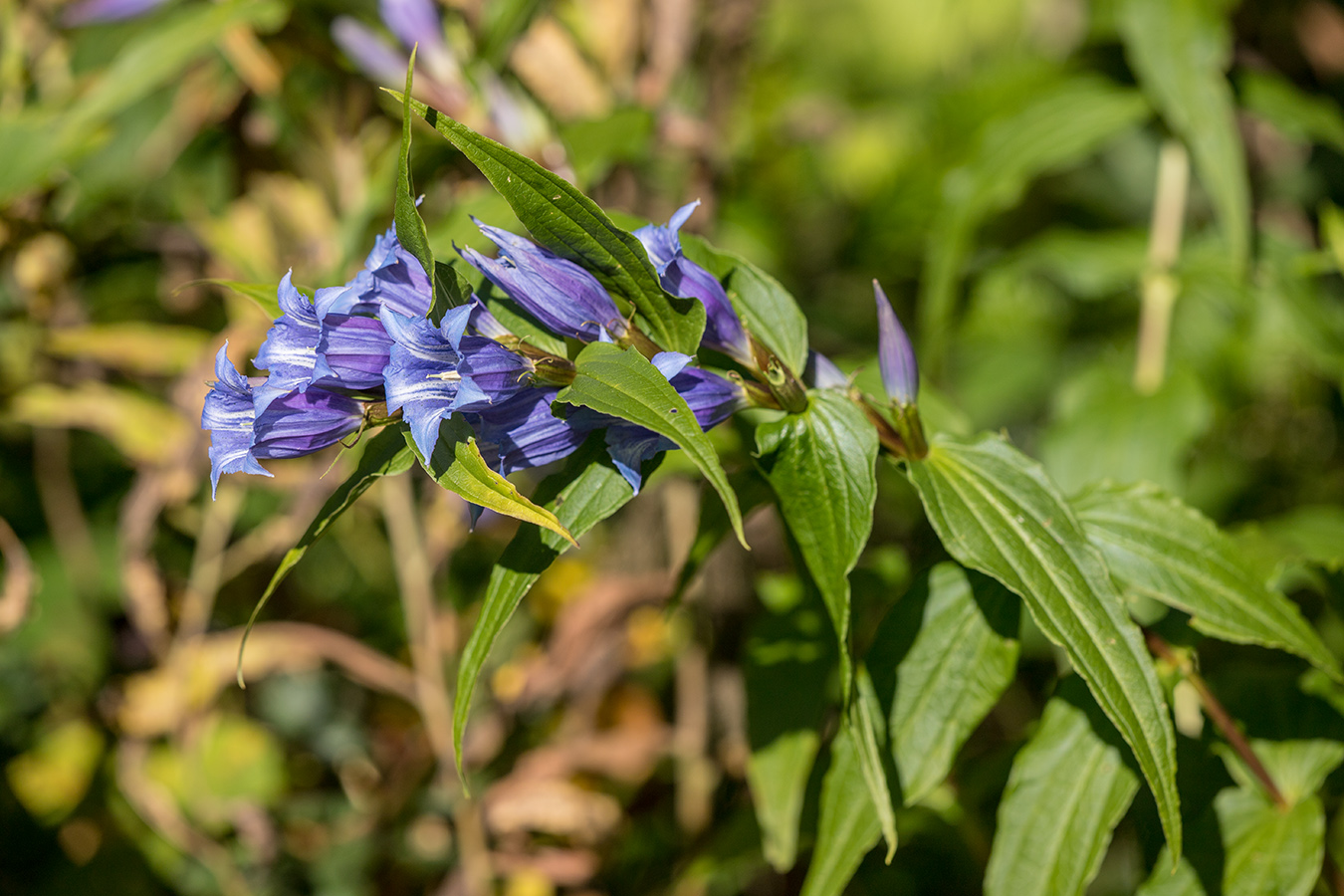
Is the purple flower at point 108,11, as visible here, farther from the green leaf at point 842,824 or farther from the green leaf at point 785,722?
the green leaf at point 842,824

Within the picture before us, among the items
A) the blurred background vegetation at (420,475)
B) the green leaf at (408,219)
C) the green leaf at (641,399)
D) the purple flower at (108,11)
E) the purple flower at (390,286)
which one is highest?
the green leaf at (408,219)

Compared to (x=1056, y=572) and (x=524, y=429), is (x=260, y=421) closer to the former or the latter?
(x=524, y=429)

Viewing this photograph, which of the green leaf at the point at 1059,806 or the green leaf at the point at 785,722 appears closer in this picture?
the green leaf at the point at 1059,806

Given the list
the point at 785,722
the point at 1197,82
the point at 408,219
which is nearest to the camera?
the point at 408,219

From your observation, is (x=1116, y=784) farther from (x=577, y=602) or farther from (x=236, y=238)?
(x=236, y=238)

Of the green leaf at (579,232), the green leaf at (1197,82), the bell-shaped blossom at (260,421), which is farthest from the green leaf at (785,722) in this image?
the green leaf at (1197,82)

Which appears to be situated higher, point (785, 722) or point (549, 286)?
point (549, 286)

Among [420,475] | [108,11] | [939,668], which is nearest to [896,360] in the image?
[939,668]

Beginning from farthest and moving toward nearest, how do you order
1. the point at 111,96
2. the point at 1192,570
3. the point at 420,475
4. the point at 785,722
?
the point at 420,475, the point at 111,96, the point at 785,722, the point at 1192,570

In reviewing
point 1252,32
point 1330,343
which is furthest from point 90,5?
point 1252,32
